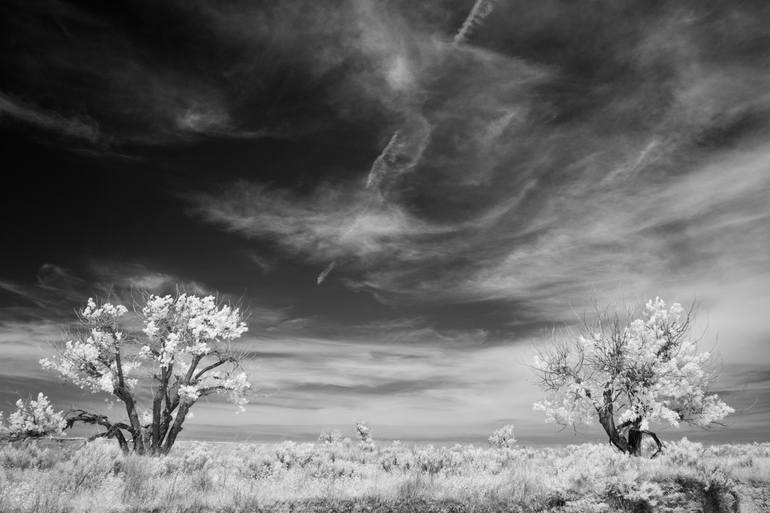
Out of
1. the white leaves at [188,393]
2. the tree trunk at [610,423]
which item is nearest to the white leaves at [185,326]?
the white leaves at [188,393]

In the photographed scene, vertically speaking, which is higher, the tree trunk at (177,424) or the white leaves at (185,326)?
the white leaves at (185,326)

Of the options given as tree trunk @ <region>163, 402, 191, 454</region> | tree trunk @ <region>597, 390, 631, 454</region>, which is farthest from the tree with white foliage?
tree trunk @ <region>597, 390, 631, 454</region>

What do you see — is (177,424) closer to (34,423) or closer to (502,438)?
(34,423)

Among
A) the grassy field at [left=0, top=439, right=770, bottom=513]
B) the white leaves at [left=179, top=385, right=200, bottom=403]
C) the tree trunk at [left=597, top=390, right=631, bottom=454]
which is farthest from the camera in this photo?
the white leaves at [left=179, top=385, right=200, bottom=403]

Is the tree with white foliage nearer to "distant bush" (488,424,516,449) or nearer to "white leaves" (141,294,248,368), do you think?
"white leaves" (141,294,248,368)

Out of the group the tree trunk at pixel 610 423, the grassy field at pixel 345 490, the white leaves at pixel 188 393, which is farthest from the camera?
the white leaves at pixel 188 393

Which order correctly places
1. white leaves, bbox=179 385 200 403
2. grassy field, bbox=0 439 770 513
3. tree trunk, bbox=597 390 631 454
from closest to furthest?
grassy field, bbox=0 439 770 513
tree trunk, bbox=597 390 631 454
white leaves, bbox=179 385 200 403

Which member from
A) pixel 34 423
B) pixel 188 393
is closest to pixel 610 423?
pixel 188 393

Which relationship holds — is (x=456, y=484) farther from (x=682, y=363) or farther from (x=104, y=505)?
(x=682, y=363)

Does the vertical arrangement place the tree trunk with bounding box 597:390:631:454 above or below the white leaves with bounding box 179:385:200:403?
below

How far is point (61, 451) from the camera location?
13844mm

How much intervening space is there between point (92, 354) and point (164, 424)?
4587 millimetres

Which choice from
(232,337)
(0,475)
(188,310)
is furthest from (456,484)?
(188,310)

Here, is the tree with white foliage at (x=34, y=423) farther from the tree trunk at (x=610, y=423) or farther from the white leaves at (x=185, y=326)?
the tree trunk at (x=610, y=423)
